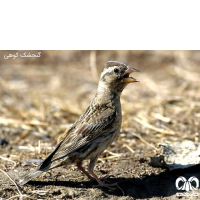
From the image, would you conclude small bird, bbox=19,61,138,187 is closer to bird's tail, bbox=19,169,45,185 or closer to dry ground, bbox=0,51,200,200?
bird's tail, bbox=19,169,45,185

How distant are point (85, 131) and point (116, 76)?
0.87m

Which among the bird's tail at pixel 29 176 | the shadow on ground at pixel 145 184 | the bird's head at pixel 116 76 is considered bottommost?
the shadow on ground at pixel 145 184

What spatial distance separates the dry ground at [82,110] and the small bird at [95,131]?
28 centimetres

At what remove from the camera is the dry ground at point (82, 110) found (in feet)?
17.7

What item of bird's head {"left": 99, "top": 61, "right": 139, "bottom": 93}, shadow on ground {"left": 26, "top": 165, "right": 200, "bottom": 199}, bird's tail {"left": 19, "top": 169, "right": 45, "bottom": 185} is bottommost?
shadow on ground {"left": 26, "top": 165, "right": 200, "bottom": 199}

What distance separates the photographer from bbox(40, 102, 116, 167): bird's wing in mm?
5305

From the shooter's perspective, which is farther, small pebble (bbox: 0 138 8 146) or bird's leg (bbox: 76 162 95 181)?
small pebble (bbox: 0 138 8 146)

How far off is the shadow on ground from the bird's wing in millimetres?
429

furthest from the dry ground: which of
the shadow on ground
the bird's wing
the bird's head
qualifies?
the bird's head

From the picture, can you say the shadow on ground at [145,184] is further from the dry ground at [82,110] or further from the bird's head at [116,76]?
the bird's head at [116,76]

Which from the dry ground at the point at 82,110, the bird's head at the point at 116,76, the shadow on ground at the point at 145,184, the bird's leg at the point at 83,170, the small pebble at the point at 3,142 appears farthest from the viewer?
the small pebble at the point at 3,142

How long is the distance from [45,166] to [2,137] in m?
2.49

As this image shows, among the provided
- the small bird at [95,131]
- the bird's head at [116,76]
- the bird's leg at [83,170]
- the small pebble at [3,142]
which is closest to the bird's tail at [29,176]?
the small bird at [95,131]
